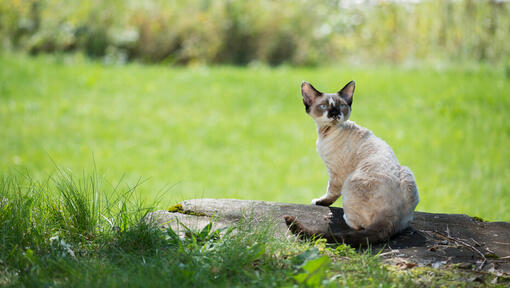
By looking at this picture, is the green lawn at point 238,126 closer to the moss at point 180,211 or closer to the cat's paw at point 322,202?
the moss at point 180,211

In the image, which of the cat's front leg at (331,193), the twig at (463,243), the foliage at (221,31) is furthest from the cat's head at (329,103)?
the foliage at (221,31)

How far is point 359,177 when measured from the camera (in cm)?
320

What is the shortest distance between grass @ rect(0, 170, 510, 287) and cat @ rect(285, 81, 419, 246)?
16 centimetres

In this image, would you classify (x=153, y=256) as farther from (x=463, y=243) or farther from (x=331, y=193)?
(x=463, y=243)

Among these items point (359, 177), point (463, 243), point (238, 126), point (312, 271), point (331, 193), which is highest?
point (359, 177)

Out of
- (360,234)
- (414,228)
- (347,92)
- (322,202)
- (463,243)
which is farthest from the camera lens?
(322,202)

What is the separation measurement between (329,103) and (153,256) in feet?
4.93

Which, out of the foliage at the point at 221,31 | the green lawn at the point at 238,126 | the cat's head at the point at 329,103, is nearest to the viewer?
the cat's head at the point at 329,103

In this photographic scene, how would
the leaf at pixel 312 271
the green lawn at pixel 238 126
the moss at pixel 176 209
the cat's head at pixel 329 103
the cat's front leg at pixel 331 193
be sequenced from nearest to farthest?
the leaf at pixel 312 271 → the cat's head at pixel 329 103 → the cat's front leg at pixel 331 193 → the moss at pixel 176 209 → the green lawn at pixel 238 126

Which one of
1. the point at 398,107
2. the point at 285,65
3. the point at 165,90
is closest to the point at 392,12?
the point at 285,65

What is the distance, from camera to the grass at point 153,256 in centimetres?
266

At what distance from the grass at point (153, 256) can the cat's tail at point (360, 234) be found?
6cm

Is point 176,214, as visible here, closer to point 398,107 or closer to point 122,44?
point 398,107

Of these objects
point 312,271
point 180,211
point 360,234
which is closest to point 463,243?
point 360,234
